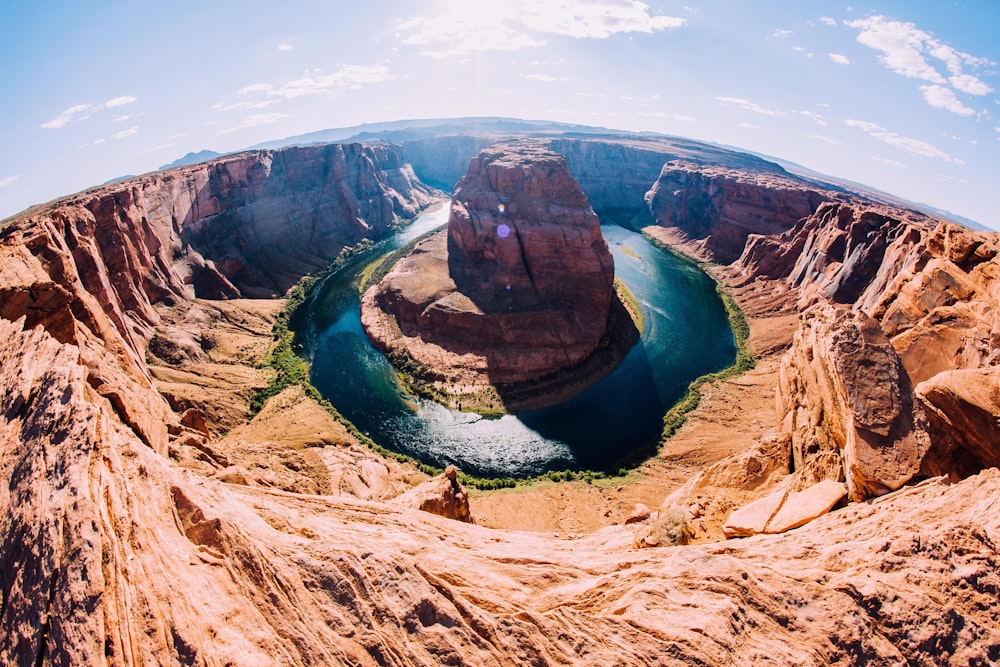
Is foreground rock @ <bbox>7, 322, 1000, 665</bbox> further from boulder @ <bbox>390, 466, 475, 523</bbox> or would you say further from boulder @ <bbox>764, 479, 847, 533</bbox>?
boulder @ <bbox>390, 466, 475, 523</bbox>

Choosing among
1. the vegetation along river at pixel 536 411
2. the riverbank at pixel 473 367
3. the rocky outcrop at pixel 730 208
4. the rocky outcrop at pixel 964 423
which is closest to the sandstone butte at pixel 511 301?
the riverbank at pixel 473 367

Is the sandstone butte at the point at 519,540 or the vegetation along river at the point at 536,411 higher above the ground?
the sandstone butte at the point at 519,540

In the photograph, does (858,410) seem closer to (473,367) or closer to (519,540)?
(519,540)

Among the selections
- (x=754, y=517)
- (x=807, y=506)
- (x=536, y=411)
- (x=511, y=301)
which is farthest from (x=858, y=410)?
(x=511, y=301)

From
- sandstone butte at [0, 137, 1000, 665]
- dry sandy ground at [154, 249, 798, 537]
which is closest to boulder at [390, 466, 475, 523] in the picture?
sandstone butte at [0, 137, 1000, 665]

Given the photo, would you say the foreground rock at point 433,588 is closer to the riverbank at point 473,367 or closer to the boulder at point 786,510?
the boulder at point 786,510

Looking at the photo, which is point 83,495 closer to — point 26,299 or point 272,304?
point 26,299

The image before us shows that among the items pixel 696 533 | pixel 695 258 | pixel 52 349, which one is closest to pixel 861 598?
pixel 696 533
